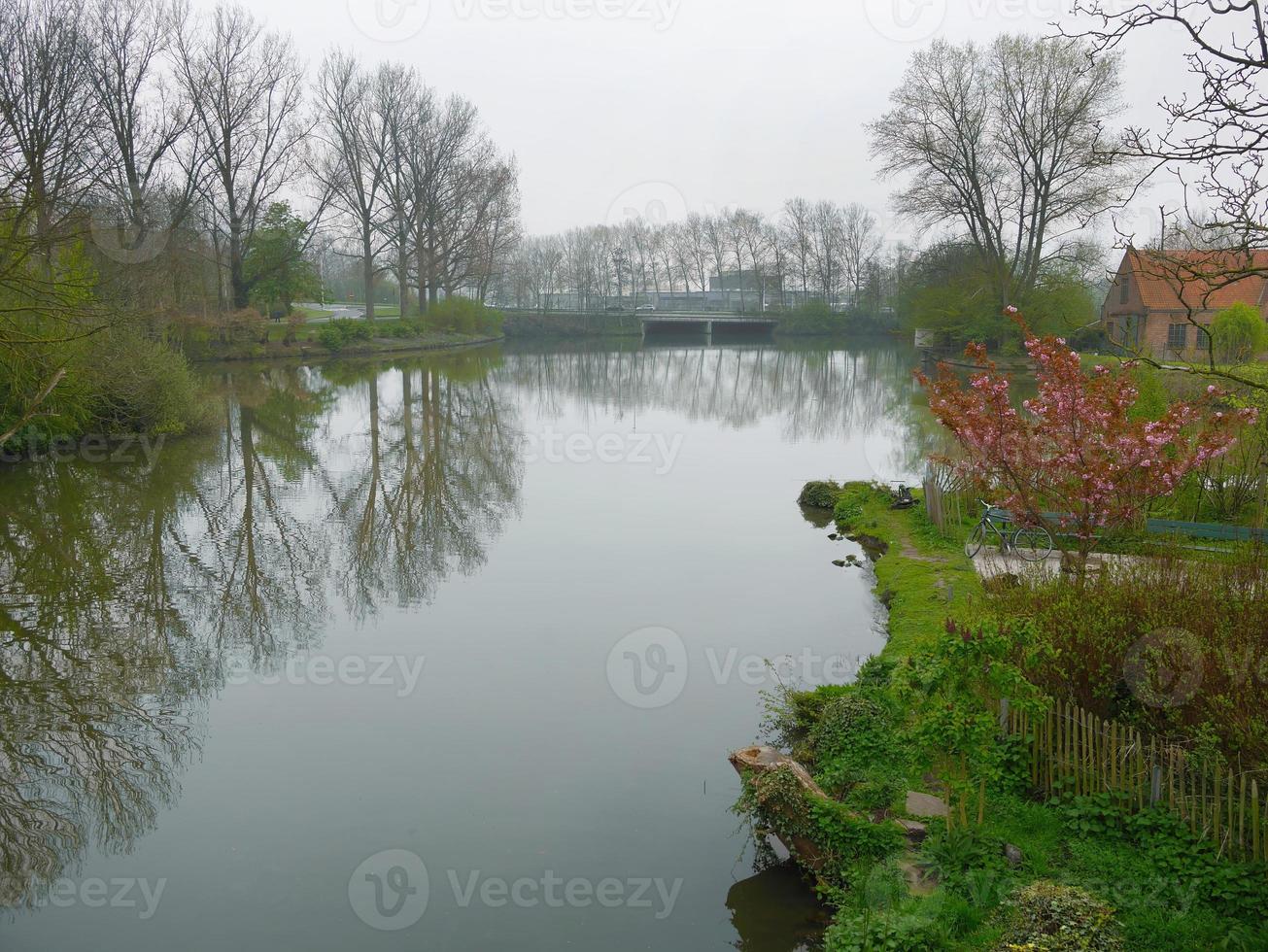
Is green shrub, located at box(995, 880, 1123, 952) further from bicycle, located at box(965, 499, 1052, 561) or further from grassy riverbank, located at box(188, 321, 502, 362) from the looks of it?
grassy riverbank, located at box(188, 321, 502, 362)

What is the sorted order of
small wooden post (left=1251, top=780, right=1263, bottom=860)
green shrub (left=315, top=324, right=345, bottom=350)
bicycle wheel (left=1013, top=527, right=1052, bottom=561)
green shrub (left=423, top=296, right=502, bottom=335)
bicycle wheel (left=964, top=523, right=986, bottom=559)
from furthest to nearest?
green shrub (left=423, top=296, right=502, bottom=335) → green shrub (left=315, top=324, right=345, bottom=350) → bicycle wheel (left=964, top=523, right=986, bottom=559) → bicycle wheel (left=1013, top=527, right=1052, bottom=561) → small wooden post (left=1251, top=780, right=1263, bottom=860)

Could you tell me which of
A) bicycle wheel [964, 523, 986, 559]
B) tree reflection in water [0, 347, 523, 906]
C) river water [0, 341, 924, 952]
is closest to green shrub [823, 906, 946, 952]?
river water [0, 341, 924, 952]

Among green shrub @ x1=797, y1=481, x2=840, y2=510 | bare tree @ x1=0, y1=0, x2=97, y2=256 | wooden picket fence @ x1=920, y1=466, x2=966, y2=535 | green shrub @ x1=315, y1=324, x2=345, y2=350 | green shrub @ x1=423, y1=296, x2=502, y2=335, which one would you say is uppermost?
bare tree @ x1=0, y1=0, x2=97, y2=256

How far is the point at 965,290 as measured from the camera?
44188 millimetres

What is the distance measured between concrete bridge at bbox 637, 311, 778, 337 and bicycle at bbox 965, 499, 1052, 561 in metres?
67.6

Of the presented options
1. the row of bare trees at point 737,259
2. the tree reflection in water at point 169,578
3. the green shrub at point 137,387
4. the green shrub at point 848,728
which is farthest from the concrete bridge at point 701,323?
the green shrub at point 848,728

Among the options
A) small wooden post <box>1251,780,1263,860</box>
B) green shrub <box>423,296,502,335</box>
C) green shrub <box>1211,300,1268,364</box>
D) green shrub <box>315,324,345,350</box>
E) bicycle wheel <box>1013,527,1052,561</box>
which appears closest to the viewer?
small wooden post <box>1251,780,1263,860</box>

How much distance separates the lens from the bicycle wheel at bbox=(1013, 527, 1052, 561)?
12.8 m

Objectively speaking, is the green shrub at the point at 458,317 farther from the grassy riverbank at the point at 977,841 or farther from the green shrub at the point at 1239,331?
→ the grassy riverbank at the point at 977,841

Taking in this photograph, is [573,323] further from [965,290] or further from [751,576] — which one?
[751,576]

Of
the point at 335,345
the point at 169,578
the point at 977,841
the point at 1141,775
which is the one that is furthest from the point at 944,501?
the point at 335,345

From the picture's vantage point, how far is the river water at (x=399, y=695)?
6.28 m

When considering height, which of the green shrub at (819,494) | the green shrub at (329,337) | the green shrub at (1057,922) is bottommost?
the green shrub at (1057,922)

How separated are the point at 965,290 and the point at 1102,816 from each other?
41.3m
